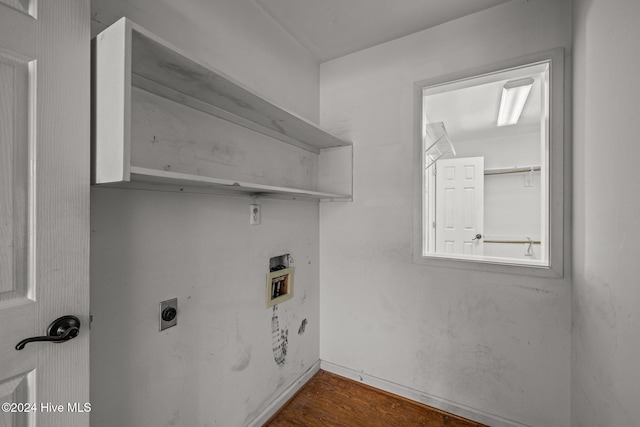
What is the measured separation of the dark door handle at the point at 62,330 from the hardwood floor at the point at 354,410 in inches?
51.8

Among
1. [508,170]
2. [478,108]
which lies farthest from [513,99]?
[508,170]

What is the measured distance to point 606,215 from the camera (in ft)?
3.13

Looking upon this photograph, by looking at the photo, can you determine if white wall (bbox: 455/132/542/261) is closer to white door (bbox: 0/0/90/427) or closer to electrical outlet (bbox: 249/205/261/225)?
electrical outlet (bbox: 249/205/261/225)

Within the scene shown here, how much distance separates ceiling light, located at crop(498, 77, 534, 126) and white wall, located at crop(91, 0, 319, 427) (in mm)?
1640

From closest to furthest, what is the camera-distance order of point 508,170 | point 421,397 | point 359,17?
point 359,17, point 421,397, point 508,170

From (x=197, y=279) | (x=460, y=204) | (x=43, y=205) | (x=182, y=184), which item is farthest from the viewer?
(x=460, y=204)

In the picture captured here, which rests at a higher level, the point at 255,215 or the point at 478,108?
the point at 478,108

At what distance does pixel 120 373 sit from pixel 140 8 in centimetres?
139

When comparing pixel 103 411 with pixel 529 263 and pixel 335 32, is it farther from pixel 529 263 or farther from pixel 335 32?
pixel 335 32

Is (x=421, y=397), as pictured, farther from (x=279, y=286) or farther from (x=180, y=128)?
(x=180, y=128)

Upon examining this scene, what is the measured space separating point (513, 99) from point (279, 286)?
2.67 meters

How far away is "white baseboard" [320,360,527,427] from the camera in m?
1.58

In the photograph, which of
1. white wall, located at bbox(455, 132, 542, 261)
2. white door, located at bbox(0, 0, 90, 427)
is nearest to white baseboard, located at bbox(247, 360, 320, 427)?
white door, located at bbox(0, 0, 90, 427)

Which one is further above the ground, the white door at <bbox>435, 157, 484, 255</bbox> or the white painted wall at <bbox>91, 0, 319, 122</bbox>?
the white painted wall at <bbox>91, 0, 319, 122</bbox>
